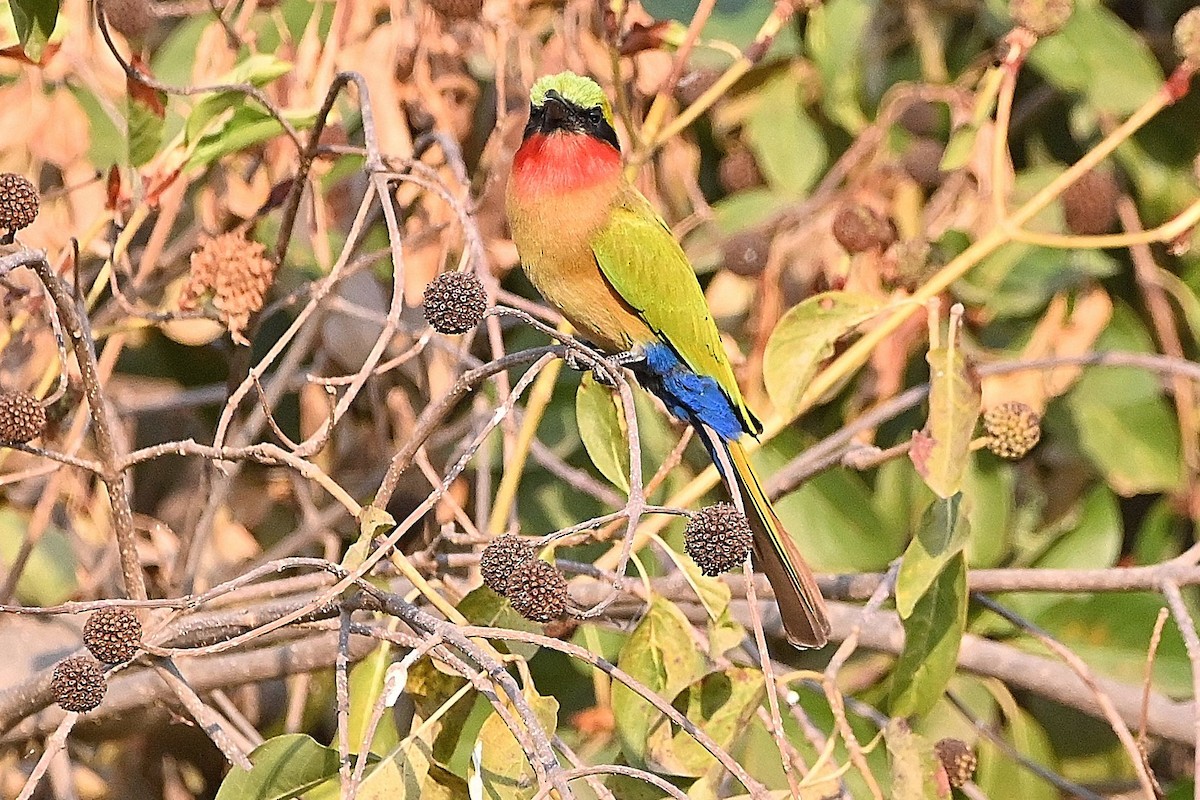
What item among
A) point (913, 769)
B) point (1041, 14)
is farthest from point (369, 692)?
point (1041, 14)

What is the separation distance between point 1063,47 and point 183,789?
2.37 m

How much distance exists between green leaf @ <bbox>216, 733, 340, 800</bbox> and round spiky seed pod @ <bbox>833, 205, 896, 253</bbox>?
151 cm

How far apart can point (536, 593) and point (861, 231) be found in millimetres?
1441

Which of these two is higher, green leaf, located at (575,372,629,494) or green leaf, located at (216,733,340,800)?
green leaf, located at (575,372,629,494)

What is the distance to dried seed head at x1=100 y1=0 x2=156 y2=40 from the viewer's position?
2.49 meters

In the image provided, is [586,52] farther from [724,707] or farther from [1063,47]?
[724,707]

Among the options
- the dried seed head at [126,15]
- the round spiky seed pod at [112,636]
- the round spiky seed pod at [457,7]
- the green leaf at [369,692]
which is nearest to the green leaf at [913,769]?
the green leaf at [369,692]

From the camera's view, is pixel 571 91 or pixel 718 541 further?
pixel 571 91

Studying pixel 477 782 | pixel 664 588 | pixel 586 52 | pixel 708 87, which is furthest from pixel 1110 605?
pixel 477 782

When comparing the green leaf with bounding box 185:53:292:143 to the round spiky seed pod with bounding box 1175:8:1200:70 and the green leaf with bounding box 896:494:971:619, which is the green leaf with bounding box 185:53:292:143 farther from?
the round spiky seed pod with bounding box 1175:8:1200:70

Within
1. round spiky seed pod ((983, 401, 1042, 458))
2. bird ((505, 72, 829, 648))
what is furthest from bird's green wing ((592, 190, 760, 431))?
round spiky seed pod ((983, 401, 1042, 458))

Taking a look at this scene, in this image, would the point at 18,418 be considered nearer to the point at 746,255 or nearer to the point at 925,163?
the point at 746,255

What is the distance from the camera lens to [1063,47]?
3180mm

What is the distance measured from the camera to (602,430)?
212 cm
